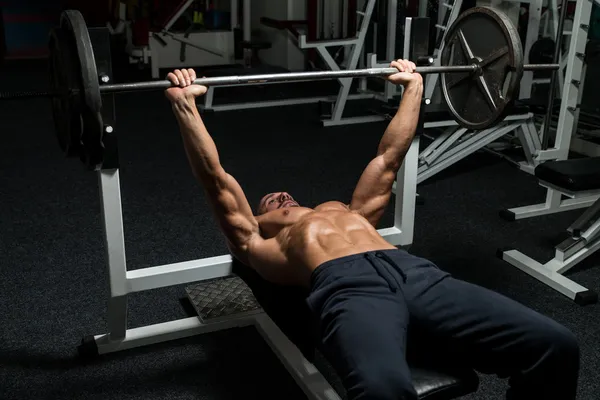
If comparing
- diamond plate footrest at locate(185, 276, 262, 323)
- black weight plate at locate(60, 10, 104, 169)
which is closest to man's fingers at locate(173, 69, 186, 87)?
black weight plate at locate(60, 10, 104, 169)

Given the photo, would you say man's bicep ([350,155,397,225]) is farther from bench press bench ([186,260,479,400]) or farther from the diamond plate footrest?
the diamond plate footrest

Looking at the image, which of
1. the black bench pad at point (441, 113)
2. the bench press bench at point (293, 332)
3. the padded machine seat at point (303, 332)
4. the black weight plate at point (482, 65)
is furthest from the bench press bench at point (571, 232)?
the padded machine seat at point (303, 332)

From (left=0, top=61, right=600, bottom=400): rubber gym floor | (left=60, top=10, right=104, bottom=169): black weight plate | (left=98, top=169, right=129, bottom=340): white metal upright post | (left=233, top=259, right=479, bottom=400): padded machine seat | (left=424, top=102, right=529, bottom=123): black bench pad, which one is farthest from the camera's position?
(left=424, top=102, right=529, bottom=123): black bench pad

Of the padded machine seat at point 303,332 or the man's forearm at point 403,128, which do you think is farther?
the man's forearm at point 403,128

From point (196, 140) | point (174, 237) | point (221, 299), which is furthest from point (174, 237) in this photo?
point (196, 140)

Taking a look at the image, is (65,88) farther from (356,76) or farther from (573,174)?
(573,174)

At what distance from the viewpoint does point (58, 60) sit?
1.86 m

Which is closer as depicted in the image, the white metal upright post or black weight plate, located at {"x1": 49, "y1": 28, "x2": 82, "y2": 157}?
black weight plate, located at {"x1": 49, "y1": 28, "x2": 82, "y2": 157}

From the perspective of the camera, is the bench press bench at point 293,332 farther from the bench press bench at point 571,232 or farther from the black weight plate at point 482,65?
the bench press bench at point 571,232

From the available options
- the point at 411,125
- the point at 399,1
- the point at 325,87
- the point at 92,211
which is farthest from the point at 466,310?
the point at 325,87

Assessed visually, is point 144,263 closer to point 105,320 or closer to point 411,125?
point 105,320

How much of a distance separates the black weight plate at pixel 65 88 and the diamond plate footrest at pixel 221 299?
2.59ft

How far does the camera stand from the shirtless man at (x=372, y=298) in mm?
1534

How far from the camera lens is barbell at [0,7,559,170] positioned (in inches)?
66.0
